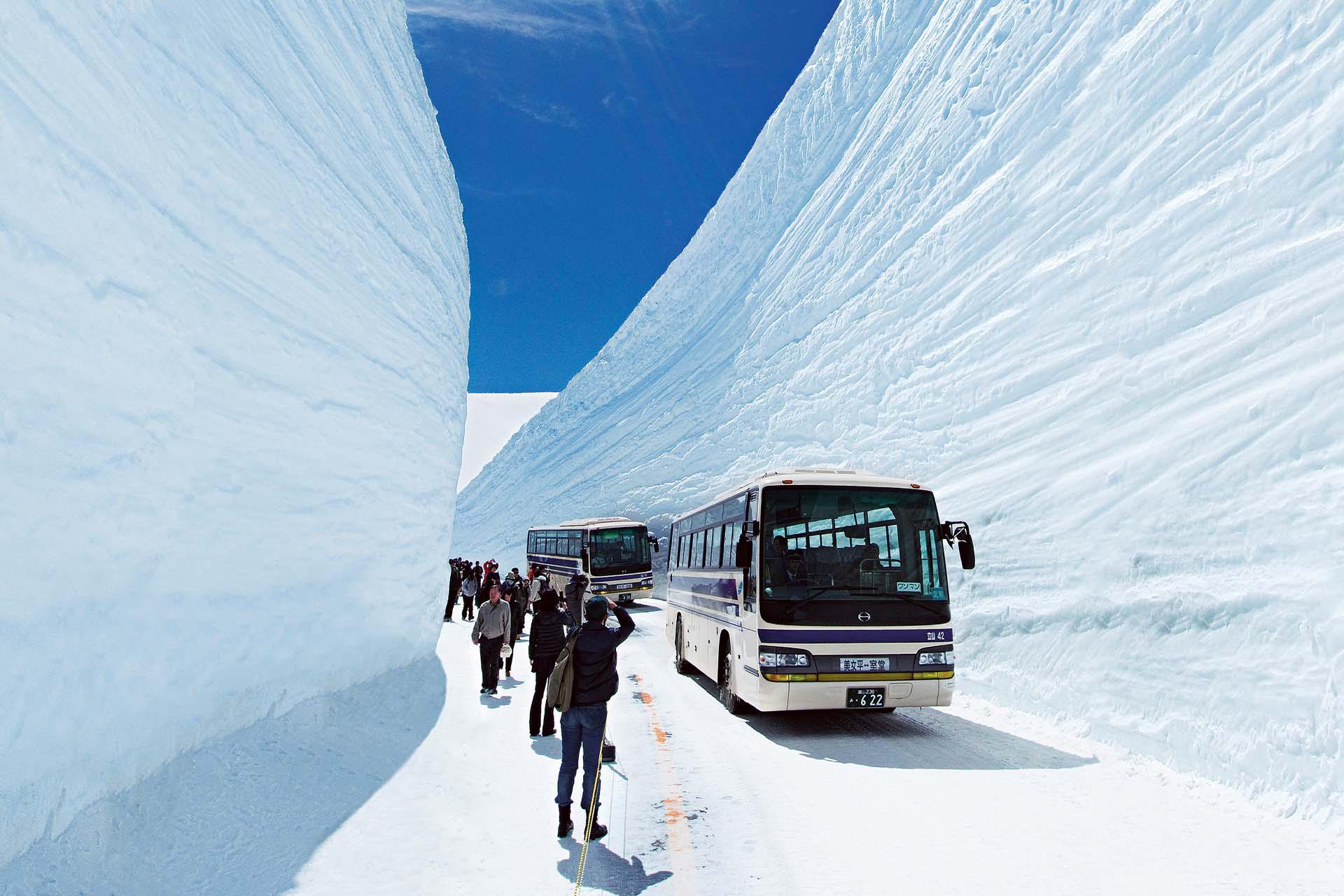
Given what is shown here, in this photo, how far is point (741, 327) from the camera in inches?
1120

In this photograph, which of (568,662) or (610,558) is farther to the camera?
(610,558)

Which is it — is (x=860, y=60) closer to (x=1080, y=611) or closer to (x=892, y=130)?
(x=892, y=130)

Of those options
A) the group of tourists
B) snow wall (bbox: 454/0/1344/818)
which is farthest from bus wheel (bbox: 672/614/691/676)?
snow wall (bbox: 454/0/1344/818)

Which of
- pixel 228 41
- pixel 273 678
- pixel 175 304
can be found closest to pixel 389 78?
pixel 228 41

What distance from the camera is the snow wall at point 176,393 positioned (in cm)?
384

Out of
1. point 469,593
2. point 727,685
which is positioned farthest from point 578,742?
point 469,593

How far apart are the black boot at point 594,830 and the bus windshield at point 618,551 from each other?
55.5 ft

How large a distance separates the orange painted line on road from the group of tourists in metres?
0.47

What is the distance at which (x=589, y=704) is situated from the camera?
4.86 meters

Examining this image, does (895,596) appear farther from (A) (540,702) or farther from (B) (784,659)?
(A) (540,702)

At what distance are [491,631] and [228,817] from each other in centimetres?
458

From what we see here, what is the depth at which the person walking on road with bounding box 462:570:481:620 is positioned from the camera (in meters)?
18.8

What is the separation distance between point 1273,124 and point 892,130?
1364 centimetres

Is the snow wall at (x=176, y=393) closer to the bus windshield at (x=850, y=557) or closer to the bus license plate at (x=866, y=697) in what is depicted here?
the bus windshield at (x=850, y=557)
